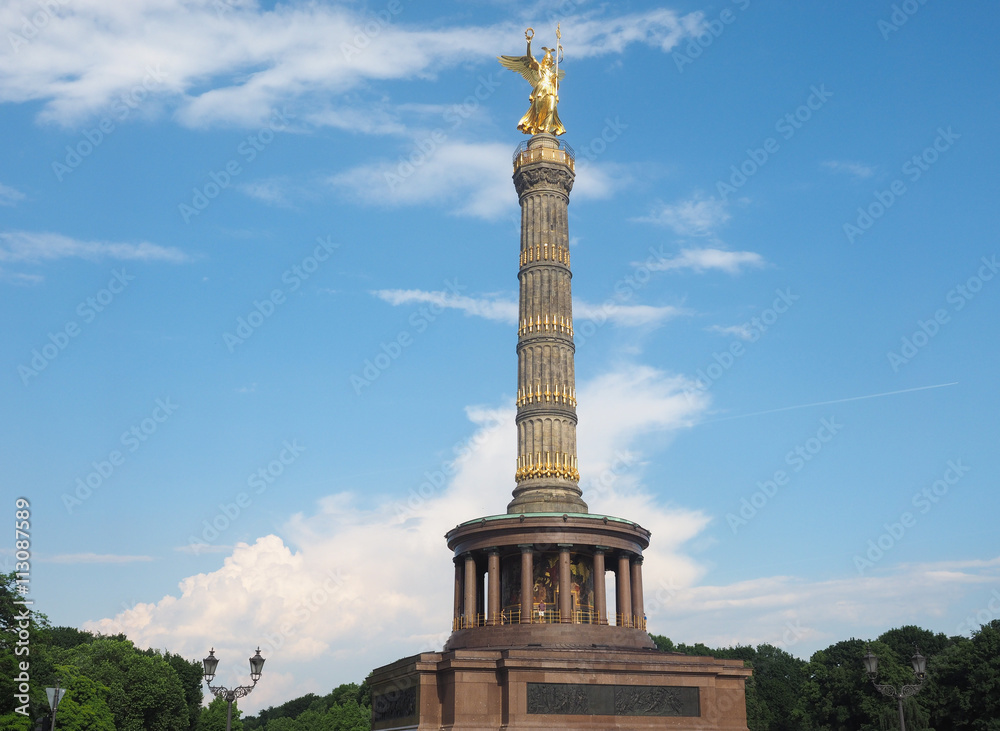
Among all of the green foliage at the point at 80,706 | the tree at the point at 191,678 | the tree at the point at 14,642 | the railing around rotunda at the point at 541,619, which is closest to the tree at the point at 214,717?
the tree at the point at 191,678

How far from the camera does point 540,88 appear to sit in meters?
38.1

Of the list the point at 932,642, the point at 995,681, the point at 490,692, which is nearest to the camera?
the point at 490,692

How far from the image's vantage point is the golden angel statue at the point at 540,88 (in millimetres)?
37906

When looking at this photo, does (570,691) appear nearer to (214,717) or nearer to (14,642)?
(14,642)

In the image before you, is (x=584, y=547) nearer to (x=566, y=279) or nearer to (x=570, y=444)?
(x=570, y=444)

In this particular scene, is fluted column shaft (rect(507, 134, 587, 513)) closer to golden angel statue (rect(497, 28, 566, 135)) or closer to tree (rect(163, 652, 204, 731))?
golden angel statue (rect(497, 28, 566, 135))

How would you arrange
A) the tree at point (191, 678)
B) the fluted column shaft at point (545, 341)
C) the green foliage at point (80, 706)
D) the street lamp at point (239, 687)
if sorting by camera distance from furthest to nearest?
the tree at point (191, 678) < the green foliage at point (80, 706) < the fluted column shaft at point (545, 341) < the street lamp at point (239, 687)

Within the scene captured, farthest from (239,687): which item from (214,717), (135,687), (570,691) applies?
(214,717)

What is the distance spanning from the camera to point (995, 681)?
42094 mm

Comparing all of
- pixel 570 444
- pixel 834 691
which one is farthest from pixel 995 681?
pixel 570 444

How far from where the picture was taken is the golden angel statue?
37.9 meters

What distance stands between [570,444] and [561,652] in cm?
862

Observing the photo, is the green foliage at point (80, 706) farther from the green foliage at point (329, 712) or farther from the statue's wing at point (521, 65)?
the statue's wing at point (521, 65)

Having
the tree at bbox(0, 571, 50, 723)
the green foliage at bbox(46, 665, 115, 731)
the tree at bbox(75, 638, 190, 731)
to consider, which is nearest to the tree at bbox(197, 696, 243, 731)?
the tree at bbox(75, 638, 190, 731)
